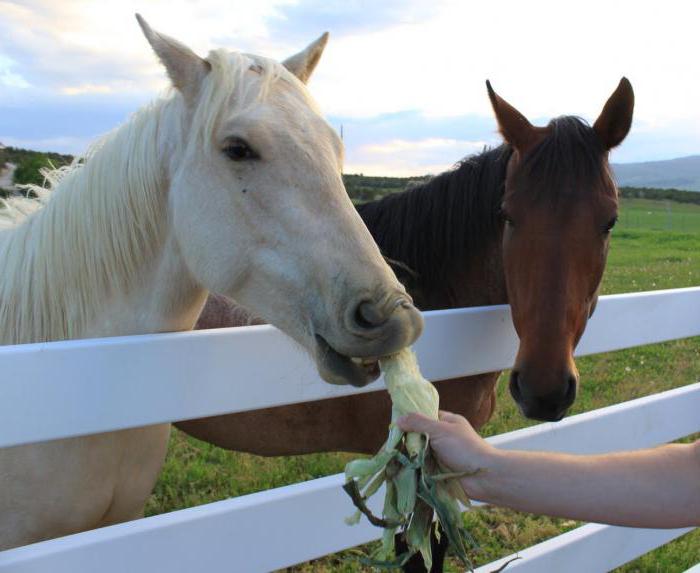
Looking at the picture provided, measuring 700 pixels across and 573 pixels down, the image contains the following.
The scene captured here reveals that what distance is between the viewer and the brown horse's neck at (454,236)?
296 cm

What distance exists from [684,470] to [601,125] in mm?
1760

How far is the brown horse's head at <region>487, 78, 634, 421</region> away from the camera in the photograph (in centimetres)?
227

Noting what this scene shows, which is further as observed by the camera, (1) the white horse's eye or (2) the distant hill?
(2) the distant hill

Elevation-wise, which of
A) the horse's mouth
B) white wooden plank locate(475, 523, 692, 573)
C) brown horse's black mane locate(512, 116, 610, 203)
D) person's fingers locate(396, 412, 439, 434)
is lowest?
white wooden plank locate(475, 523, 692, 573)

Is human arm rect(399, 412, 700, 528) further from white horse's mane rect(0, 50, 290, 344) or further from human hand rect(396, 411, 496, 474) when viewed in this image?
white horse's mane rect(0, 50, 290, 344)

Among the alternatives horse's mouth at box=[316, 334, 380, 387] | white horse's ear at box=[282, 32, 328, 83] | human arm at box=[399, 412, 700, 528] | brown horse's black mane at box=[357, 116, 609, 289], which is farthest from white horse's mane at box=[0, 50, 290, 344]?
brown horse's black mane at box=[357, 116, 609, 289]

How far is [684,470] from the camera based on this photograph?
4.78ft

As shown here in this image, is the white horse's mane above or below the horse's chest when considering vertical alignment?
above

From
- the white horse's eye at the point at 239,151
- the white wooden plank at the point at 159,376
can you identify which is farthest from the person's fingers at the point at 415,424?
the white horse's eye at the point at 239,151

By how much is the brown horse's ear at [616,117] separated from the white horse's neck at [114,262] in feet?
6.10

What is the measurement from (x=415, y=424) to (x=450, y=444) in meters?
0.10

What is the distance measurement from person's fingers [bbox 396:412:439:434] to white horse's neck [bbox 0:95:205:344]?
902 mm

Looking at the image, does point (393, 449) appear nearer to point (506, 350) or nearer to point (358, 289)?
point (358, 289)

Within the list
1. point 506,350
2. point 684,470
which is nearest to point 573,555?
point 506,350
